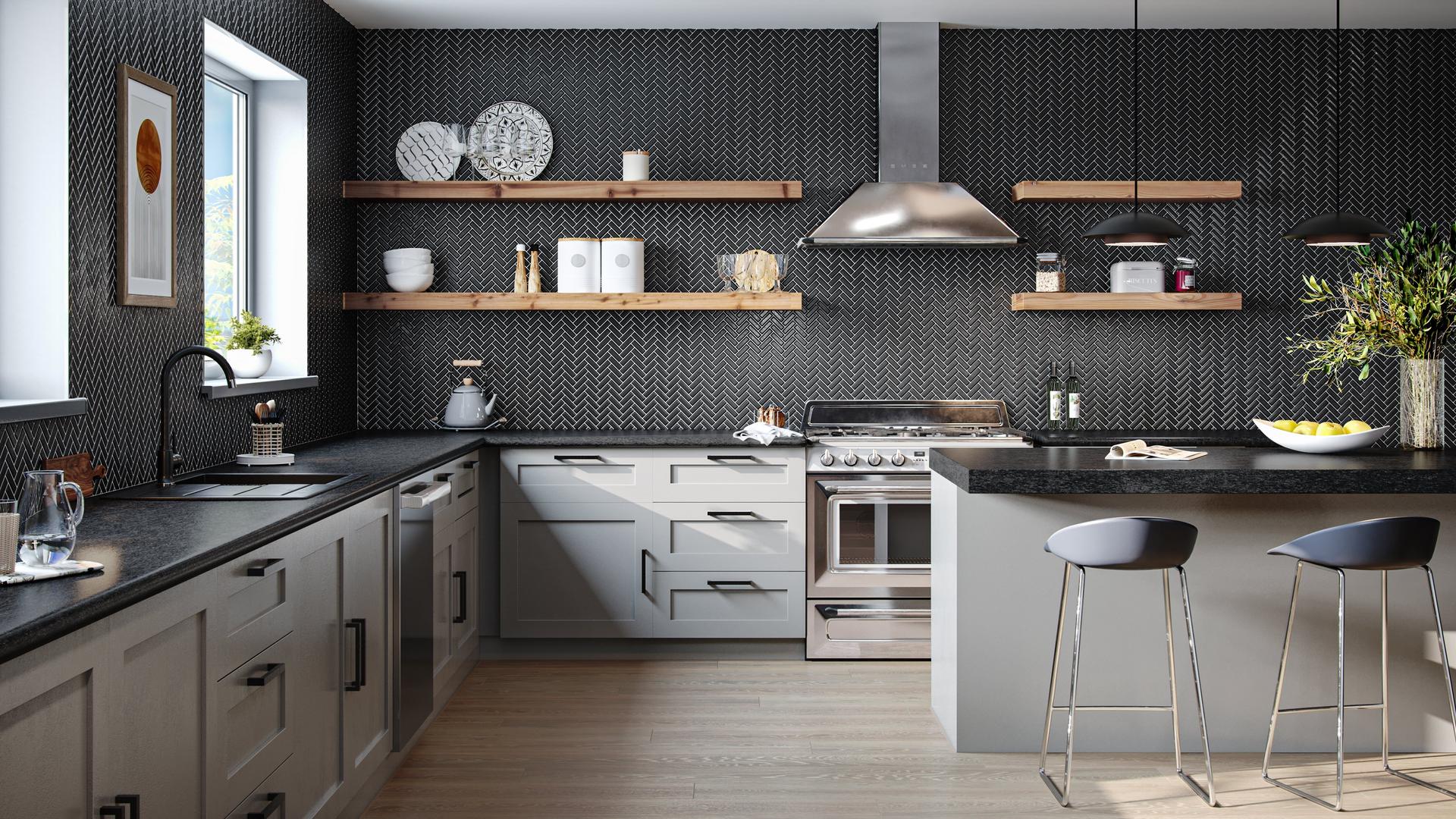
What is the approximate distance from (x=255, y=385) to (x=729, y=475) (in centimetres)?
169

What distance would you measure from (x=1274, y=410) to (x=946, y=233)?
169 centimetres

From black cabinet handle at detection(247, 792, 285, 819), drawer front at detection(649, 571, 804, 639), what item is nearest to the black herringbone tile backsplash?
drawer front at detection(649, 571, 804, 639)

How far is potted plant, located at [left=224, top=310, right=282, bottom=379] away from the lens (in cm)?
357

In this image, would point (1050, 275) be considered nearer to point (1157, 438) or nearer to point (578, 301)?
point (1157, 438)

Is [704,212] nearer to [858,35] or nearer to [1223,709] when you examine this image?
[858,35]

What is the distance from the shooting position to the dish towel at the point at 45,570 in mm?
Answer: 1594

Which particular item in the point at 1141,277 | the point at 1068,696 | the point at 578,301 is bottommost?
the point at 1068,696

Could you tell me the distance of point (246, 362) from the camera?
11.9 ft

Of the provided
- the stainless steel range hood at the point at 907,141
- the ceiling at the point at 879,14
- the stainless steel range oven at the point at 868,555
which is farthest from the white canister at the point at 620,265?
the stainless steel range oven at the point at 868,555

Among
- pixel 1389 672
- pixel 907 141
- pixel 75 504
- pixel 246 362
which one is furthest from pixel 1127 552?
pixel 246 362

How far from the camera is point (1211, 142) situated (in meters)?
4.72

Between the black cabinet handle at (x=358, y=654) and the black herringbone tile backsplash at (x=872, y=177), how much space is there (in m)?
2.13

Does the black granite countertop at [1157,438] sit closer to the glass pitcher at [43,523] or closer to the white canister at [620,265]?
the white canister at [620,265]

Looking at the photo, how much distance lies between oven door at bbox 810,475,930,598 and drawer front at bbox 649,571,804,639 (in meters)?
0.12
